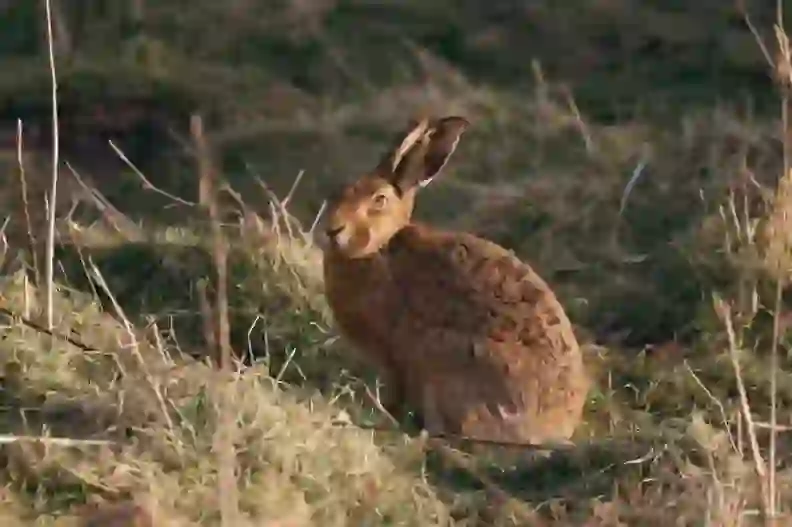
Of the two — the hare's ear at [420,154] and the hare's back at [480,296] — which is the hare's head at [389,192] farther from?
the hare's back at [480,296]

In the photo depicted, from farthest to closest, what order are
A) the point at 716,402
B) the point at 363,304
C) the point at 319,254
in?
the point at 319,254 < the point at 363,304 < the point at 716,402

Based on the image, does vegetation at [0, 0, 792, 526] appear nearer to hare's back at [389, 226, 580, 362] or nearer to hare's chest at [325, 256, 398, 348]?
hare's chest at [325, 256, 398, 348]

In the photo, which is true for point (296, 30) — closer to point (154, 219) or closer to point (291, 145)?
point (291, 145)

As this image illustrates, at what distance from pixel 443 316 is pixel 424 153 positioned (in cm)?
Result: 58

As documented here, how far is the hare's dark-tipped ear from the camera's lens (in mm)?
4578

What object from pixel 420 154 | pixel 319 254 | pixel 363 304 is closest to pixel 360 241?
pixel 363 304

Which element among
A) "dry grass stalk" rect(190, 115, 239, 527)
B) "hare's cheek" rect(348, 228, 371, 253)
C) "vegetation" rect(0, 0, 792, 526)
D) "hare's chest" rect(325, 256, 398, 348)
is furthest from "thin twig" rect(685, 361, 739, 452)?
"dry grass stalk" rect(190, 115, 239, 527)

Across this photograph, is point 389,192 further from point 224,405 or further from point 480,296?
A: point 224,405

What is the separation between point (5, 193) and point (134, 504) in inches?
159

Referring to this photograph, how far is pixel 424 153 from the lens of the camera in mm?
4598

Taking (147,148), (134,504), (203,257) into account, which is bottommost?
(147,148)

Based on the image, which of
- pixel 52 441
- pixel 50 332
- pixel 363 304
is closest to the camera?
pixel 52 441

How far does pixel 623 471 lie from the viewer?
3.75 metres

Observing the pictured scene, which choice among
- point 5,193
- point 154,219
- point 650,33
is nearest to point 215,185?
point 154,219
